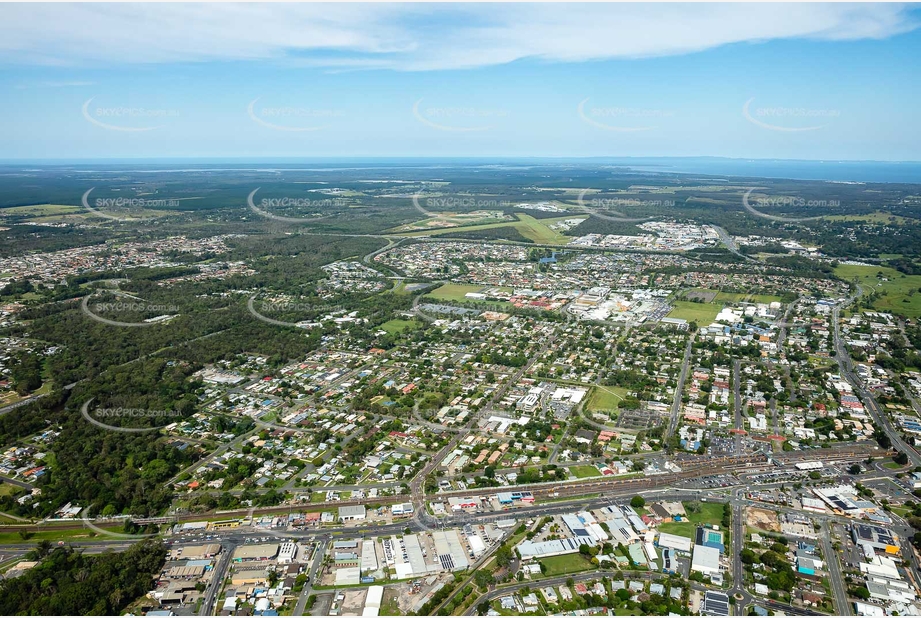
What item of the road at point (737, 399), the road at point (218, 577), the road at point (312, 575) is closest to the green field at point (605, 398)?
the road at point (737, 399)

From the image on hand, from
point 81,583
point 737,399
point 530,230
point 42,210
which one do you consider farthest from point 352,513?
point 42,210

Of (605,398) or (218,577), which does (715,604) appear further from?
(218,577)

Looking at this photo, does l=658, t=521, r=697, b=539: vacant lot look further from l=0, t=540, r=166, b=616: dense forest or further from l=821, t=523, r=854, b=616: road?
l=0, t=540, r=166, b=616: dense forest

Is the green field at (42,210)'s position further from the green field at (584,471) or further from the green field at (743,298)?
the green field at (584,471)

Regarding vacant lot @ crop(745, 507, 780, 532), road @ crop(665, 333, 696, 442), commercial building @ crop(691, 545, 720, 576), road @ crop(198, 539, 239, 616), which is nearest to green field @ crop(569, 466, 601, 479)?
road @ crop(665, 333, 696, 442)

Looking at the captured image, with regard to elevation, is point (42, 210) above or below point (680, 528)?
above
